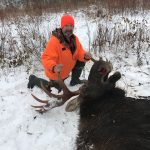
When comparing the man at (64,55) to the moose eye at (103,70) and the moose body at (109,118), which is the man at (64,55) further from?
the moose body at (109,118)

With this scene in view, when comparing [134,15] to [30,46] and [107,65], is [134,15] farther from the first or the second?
[107,65]

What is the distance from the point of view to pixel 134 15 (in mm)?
10797

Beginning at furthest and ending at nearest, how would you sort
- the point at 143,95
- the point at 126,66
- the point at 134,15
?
the point at 134,15 → the point at 126,66 → the point at 143,95

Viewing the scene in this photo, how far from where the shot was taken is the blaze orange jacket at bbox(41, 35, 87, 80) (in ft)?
20.0

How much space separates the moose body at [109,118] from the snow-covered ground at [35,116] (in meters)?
0.41

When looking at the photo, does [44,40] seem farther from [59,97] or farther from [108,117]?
[108,117]

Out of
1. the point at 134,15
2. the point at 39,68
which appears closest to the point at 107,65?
the point at 39,68

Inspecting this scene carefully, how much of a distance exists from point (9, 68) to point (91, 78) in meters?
2.88

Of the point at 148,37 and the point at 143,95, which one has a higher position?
the point at 148,37

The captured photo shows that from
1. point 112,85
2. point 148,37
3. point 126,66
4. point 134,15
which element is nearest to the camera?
point 112,85

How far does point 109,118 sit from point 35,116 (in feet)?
5.00

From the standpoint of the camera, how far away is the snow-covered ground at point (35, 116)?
5.34 m

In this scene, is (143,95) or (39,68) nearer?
(143,95)

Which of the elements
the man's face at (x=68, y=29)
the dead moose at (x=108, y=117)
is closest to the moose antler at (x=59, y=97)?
the dead moose at (x=108, y=117)
